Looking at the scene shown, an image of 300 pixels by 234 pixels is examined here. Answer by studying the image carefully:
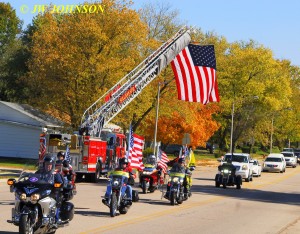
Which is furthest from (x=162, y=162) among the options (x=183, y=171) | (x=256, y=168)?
(x=256, y=168)

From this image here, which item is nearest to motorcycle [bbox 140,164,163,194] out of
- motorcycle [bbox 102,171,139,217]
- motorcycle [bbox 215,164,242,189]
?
motorcycle [bbox 215,164,242,189]

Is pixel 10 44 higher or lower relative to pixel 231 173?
higher

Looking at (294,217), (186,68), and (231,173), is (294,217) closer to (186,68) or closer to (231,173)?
(231,173)

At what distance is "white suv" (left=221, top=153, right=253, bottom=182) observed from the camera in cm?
3833

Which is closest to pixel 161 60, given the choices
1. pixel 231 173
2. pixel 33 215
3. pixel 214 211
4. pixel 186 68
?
pixel 186 68

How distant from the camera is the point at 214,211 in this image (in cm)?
1991

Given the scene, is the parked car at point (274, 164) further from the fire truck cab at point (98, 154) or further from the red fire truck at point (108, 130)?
the fire truck cab at point (98, 154)

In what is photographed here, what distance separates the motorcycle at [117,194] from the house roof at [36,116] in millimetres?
32848

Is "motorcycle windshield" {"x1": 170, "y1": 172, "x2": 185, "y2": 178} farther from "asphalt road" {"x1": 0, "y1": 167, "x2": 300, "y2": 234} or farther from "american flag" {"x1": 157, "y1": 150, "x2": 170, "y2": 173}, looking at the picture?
"american flag" {"x1": 157, "y1": 150, "x2": 170, "y2": 173}

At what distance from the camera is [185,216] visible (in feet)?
58.3

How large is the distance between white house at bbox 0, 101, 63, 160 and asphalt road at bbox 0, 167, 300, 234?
23641mm

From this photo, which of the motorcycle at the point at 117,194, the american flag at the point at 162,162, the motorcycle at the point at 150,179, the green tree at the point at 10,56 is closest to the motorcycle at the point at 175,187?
the motorcycle at the point at 117,194

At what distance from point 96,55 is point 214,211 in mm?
25558

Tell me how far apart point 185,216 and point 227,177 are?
48.0ft
